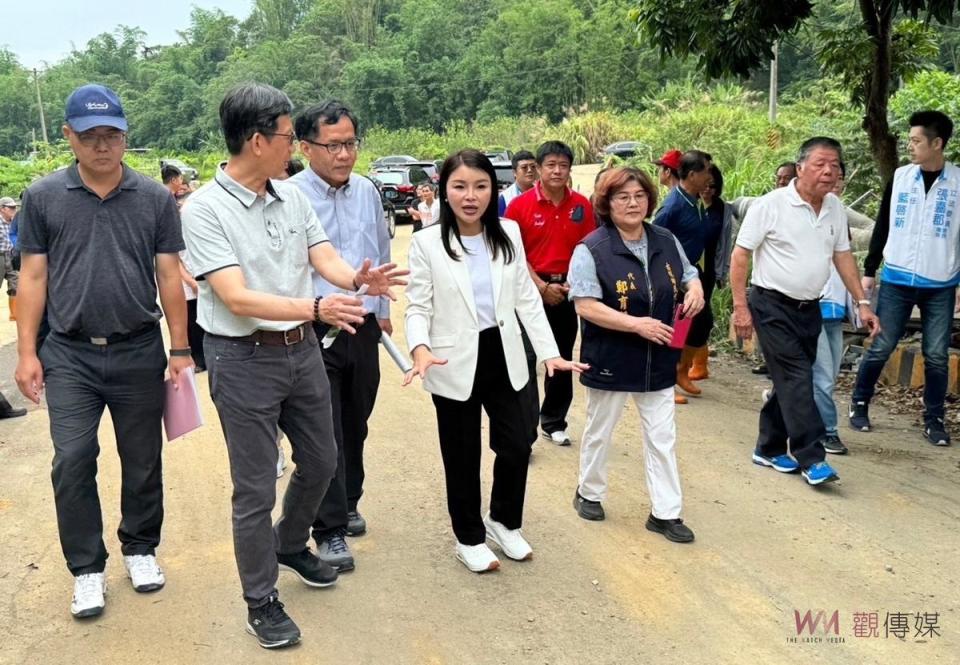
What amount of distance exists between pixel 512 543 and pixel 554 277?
221cm

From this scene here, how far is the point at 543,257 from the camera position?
242 inches

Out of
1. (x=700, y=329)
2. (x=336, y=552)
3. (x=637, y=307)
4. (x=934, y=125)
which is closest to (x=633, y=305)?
(x=637, y=307)

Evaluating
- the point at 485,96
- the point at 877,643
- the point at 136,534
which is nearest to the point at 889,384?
the point at 877,643

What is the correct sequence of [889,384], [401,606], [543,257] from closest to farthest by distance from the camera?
1. [401,606]
2. [543,257]
3. [889,384]

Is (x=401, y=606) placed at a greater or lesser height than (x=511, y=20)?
lesser

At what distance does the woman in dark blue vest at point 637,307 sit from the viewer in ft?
15.2

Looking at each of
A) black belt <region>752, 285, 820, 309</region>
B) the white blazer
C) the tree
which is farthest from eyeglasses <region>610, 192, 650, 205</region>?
the tree

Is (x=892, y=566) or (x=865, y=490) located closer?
(x=892, y=566)

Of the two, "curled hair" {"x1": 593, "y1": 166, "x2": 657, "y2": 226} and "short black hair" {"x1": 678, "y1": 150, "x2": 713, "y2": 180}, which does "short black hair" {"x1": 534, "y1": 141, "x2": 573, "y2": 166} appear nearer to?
"curled hair" {"x1": 593, "y1": 166, "x2": 657, "y2": 226}

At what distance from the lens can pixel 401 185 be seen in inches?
941

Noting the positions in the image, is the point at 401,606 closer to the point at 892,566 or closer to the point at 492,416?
the point at 492,416

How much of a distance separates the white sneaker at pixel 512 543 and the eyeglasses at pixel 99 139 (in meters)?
2.42

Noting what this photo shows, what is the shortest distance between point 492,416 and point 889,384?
4759mm

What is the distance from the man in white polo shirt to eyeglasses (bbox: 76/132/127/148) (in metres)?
3.44
